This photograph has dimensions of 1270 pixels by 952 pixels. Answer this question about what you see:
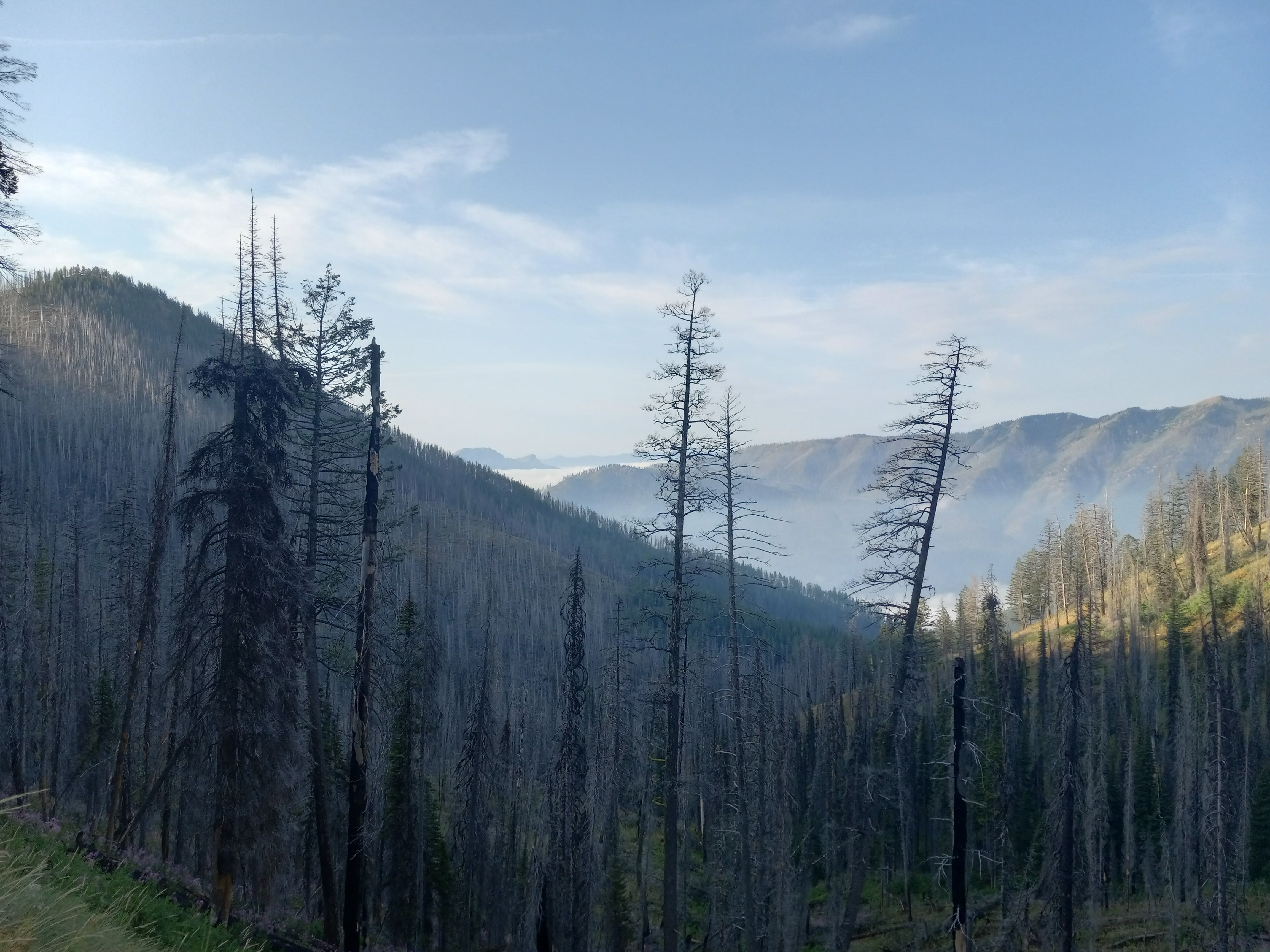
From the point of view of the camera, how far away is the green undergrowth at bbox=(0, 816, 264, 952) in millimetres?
7070

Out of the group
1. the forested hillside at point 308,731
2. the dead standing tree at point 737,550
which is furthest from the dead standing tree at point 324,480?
the dead standing tree at point 737,550

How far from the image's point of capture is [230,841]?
1838 cm

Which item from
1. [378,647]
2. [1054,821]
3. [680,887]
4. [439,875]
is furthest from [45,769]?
[1054,821]

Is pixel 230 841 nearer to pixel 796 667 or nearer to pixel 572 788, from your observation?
pixel 572 788

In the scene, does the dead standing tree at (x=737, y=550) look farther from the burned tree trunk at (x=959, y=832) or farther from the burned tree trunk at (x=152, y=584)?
the burned tree trunk at (x=152, y=584)

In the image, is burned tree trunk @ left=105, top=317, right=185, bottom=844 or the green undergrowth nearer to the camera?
the green undergrowth

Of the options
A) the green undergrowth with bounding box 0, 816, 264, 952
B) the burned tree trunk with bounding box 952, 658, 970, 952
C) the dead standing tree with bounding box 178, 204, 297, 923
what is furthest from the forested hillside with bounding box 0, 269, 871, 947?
the burned tree trunk with bounding box 952, 658, 970, 952

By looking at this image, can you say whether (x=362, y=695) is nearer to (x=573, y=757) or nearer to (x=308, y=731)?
(x=308, y=731)

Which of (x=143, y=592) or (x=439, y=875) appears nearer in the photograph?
(x=143, y=592)

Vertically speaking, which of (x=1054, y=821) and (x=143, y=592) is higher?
(x=143, y=592)

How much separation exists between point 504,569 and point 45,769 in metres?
139

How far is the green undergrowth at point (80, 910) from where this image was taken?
7070mm

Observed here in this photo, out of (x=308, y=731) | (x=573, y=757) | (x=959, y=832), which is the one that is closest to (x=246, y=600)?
(x=308, y=731)

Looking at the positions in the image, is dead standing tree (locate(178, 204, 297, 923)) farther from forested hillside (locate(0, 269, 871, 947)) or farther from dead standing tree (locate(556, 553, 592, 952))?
dead standing tree (locate(556, 553, 592, 952))
